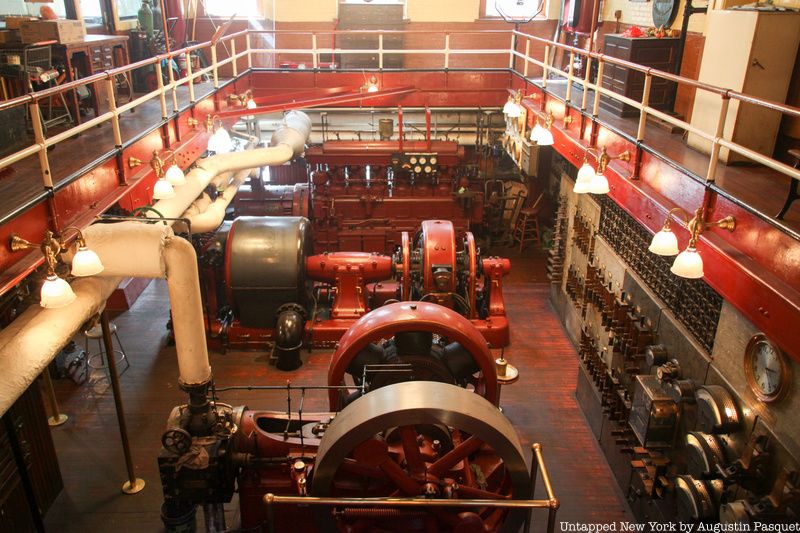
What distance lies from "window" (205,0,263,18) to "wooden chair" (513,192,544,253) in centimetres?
743

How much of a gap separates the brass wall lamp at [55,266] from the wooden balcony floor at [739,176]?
4177 millimetres

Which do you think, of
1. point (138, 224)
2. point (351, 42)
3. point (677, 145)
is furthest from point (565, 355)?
point (351, 42)

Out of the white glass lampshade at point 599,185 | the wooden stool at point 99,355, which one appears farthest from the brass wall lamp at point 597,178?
the wooden stool at point 99,355

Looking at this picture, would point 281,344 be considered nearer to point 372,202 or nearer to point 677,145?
point 372,202

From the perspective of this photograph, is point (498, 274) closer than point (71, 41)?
No

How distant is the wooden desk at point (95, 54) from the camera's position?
6957mm

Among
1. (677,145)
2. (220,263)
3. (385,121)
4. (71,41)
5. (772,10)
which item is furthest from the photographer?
(385,121)

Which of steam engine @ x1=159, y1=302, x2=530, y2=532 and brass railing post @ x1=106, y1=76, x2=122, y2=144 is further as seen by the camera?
brass railing post @ x1=106, y1=76, x2=122, y2=144

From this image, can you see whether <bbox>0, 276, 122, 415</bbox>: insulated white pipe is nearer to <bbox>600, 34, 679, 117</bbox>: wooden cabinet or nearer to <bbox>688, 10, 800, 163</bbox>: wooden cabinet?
<bbox>688, 10, 800, 163</bbox>: wooden cabinet

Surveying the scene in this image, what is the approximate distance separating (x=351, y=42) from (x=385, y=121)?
341 centimetres

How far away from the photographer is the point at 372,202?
11844 mm

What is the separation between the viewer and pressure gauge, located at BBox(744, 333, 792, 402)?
3.68 metres

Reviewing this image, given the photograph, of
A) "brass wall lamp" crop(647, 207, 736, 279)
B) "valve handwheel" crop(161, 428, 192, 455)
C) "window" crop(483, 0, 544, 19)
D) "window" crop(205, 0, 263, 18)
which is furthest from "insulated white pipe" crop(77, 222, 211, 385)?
"window" crop(483, 0, 544, 19)

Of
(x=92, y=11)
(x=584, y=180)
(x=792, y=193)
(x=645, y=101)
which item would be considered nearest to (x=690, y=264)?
(x=792, y=193)
